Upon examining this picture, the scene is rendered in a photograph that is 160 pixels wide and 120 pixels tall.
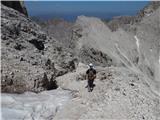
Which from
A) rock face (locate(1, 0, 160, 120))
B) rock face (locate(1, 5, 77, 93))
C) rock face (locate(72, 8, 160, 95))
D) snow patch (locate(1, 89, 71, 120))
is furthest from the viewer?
rock face (locate(72, 8, 160, 95))

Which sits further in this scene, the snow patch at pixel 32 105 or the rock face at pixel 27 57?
the rock face at pixel 27 57

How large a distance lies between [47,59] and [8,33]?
169cm

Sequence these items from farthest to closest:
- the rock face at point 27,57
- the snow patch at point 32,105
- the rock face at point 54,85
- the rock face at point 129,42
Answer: the rock face at point 129,42
the rock face at point 27,57
the rock face at point 54,85
the snow patch at point 32,105

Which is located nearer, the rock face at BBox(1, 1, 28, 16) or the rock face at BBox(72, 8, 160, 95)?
the rock face at BBox(1, 1, 28, 16)

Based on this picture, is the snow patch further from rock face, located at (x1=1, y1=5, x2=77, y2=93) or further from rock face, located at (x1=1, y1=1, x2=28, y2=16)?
rock face, located at (x1=1, y1=1, x2=28, y2=16)

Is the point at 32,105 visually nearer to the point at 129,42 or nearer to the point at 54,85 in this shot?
the point at 54,85

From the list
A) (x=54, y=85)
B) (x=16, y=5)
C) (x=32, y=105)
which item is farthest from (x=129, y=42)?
(x=32, y=105)

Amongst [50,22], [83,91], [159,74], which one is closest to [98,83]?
[83,91]

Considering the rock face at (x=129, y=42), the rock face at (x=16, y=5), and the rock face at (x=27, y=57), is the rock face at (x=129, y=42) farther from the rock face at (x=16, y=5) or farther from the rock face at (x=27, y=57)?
the rock face at (x=27, y=57)

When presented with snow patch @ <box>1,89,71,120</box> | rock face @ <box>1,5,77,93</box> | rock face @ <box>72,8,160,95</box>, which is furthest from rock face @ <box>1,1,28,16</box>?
rock face @ <box>72,8,160,95</box>

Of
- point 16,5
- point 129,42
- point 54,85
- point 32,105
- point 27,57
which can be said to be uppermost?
point 16,5

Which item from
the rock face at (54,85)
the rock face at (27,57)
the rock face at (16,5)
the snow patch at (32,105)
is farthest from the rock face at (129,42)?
the snow patch at (32,105)

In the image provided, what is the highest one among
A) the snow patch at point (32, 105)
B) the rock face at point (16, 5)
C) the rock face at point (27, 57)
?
the rock face at point (16, 5)

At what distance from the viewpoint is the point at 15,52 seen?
15.2 m
